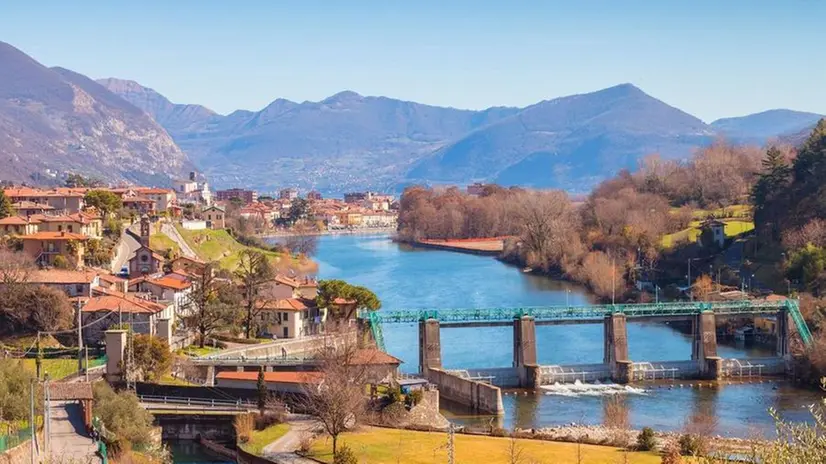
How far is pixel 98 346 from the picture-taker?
142 feet

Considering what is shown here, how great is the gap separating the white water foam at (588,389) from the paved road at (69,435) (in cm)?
2024

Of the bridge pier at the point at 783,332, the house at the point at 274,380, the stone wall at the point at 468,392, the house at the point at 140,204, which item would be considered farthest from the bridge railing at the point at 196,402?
the house at the point at 140,204

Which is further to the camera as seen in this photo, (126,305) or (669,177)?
(669,177)

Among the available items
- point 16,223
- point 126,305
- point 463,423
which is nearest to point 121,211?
point 16,223

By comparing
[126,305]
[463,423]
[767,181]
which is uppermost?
[767,181]

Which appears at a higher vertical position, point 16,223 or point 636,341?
point 16,223

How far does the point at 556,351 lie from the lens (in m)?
54.3

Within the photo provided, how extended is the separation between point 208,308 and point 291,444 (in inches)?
712

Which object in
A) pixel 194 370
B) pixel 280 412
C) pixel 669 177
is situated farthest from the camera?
pixel 669 177

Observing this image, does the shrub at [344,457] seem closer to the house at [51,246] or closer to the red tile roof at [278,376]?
the red tile roof at [278,376]

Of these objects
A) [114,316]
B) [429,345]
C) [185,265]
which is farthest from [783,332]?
[185,265]

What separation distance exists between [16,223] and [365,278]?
35.0m

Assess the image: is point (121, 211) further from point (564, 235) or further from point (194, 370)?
point (564, 235)

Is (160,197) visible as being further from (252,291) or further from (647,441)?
(647,441)
